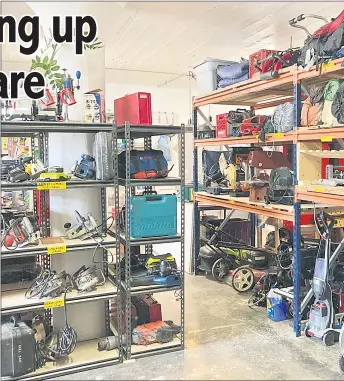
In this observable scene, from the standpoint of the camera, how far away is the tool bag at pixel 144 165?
328 cm

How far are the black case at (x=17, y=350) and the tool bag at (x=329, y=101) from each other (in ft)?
9.06

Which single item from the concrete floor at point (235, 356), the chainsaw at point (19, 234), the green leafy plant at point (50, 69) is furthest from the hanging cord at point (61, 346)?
the green leafy plant at point (50, 69)

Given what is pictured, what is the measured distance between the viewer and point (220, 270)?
531 centimetres

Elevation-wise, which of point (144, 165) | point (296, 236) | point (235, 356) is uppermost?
point (144, 165)

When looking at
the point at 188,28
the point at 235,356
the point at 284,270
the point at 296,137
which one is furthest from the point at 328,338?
the point at 188,28

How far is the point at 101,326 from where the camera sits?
142 inches

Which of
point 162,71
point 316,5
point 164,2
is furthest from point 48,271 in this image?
point 162,71

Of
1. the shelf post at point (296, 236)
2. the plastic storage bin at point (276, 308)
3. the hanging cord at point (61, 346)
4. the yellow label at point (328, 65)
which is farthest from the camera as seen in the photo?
the plastic storage bin at point (276, 308)

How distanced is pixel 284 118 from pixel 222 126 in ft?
4.36

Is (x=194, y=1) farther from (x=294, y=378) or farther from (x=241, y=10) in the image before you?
(x=294, y=378)

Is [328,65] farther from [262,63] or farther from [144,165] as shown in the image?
[144,165]

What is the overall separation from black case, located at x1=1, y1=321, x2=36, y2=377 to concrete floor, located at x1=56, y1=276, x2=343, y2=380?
30 centimetres

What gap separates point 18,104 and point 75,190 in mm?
828

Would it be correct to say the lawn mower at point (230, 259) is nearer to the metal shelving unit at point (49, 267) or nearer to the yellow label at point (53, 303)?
the metal shelving unit at point (49, 267)
